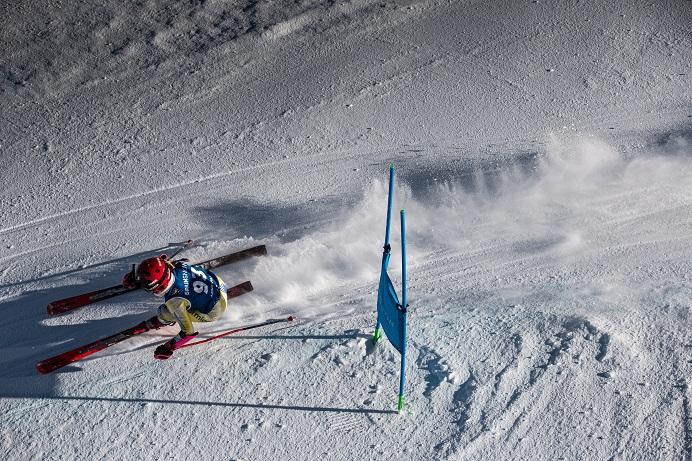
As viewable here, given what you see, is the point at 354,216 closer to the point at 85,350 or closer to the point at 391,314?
the point at 391,314

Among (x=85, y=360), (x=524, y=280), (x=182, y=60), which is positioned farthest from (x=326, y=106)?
(x=85, y=360)

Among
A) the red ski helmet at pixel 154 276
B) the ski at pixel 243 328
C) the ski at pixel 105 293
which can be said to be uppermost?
the red ski helmet at pixel 154 276

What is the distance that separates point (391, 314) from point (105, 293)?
3268 mm

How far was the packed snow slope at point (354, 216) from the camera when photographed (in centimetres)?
727

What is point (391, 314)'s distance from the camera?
6930 millimetres

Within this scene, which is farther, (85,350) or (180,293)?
(85,350)

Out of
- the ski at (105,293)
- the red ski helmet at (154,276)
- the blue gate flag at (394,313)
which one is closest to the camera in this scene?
the blue gate flag at (394,313)

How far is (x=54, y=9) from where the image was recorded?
12.2 metres

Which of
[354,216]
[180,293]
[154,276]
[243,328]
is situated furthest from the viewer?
[354,216]

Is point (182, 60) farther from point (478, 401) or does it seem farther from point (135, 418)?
point (478, 401)

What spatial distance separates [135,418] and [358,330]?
220cm

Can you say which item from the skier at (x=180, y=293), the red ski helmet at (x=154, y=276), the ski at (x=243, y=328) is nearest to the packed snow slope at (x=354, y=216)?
the ski at (x=243, y=328)

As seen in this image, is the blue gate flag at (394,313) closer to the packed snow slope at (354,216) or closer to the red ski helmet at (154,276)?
the packed snow slope at (354,216)

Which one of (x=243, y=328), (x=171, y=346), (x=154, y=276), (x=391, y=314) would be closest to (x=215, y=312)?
(x=243, y=328)
